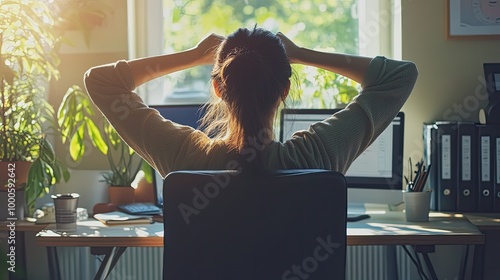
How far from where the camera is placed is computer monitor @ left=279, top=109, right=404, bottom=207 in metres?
2.35

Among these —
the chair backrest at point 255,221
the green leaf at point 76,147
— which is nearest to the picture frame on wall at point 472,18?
the green leaf at point 76,147

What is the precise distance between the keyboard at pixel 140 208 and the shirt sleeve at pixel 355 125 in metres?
0.93

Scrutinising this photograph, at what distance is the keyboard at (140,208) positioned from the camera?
227 cm

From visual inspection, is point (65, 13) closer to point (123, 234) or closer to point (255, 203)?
point (123, 234)

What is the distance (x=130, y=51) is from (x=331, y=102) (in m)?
0.80

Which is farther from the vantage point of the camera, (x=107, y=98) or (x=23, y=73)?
(x=23, y=73)

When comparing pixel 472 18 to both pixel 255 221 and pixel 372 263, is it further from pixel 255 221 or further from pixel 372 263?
pixel 255 221

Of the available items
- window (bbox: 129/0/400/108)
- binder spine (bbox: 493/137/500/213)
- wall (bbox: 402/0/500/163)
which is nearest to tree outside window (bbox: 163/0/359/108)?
window (bbox: 129/0/400/108)

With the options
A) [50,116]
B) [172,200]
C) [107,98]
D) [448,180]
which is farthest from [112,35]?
[172,200]

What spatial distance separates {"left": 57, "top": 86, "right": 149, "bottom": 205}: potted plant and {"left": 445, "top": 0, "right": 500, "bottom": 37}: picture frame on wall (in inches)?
48.4

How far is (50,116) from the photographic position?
2.62 m

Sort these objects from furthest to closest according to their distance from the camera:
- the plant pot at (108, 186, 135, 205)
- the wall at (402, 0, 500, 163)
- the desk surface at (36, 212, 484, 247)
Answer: the wall at (402, 0, 500, 163) < the plant pot at (108, 186, 135, 205) < the desk surface at (36, 212, 484, 247)

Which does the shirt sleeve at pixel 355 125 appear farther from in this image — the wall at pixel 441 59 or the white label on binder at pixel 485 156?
the wall at pixel 441 59

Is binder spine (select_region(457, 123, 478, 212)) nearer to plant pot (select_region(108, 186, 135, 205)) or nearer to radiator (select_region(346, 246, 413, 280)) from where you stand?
radiator (select_region(346, 246, 413, 280))
